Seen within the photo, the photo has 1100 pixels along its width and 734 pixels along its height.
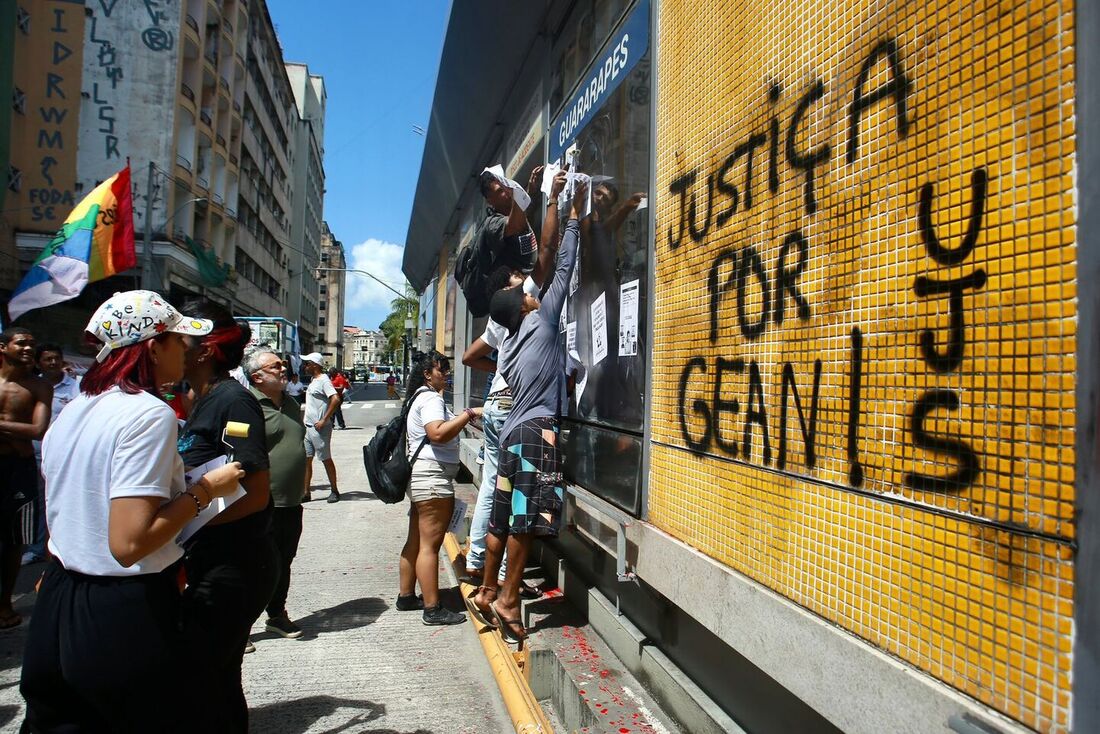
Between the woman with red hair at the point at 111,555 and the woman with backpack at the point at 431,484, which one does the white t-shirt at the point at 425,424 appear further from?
the woman with red hair at the point at 111,555

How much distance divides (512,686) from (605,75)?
3.53 metres

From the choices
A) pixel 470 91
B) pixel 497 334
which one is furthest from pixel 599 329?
pixel 470 91

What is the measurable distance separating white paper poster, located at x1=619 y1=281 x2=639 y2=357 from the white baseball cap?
88.4 inches

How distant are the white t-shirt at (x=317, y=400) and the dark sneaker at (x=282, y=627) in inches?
169

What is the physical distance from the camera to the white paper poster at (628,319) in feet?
12.4

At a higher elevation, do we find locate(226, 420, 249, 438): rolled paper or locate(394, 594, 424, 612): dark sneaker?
locate(226, 420, 249, 438): rolled paper

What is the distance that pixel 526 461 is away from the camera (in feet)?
13.1

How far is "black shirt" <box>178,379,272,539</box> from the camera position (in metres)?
2.75

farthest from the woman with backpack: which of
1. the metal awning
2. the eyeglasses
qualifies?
the metal awning

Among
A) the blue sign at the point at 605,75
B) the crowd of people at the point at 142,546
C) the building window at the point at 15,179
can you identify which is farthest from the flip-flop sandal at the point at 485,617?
the building window at the point at 15,179

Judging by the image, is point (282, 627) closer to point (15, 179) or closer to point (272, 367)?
point (272, 367)

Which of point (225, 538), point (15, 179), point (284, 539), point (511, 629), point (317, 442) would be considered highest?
point (15, 179)

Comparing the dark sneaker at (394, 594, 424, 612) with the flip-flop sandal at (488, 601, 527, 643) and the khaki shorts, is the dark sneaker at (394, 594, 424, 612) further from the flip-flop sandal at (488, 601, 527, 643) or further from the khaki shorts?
the flip-flop sandal at (488, 601, 527, 643)

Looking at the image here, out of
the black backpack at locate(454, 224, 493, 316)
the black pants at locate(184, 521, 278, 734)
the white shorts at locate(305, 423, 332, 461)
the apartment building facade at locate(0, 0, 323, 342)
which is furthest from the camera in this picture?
the apartment building facade at locate(0, 0, 323, 342)
